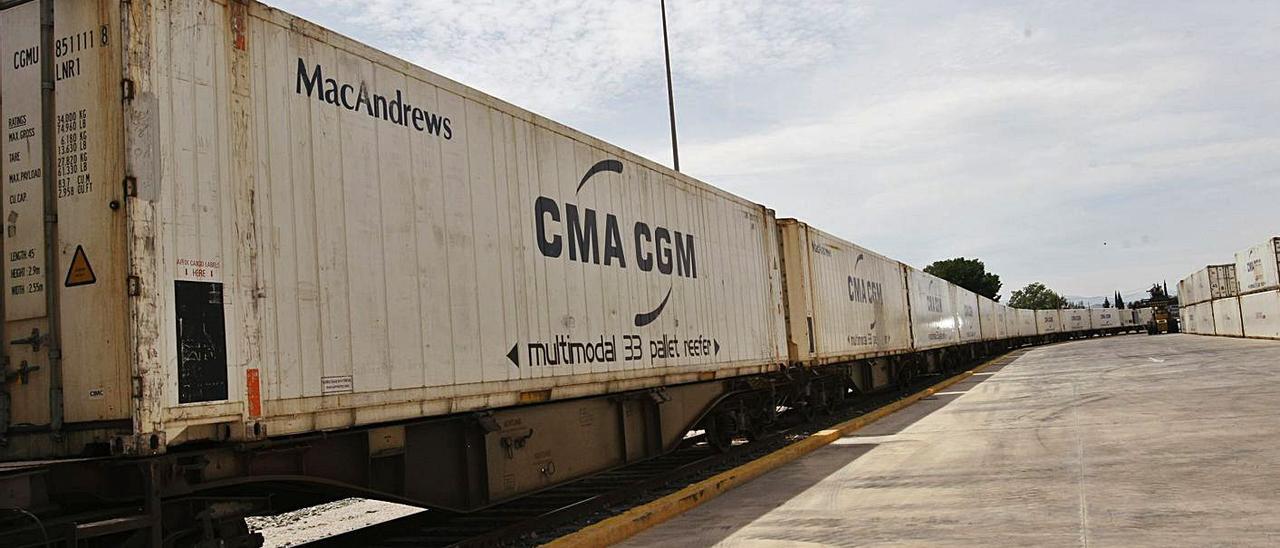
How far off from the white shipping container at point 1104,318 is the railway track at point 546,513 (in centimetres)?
8057

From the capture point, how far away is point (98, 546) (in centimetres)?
475

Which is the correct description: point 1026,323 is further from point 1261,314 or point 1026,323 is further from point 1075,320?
point 1261,314

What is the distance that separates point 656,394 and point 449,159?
14.0 feet

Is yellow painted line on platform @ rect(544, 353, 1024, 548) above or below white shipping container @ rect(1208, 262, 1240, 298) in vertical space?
below

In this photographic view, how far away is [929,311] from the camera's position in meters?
28.0

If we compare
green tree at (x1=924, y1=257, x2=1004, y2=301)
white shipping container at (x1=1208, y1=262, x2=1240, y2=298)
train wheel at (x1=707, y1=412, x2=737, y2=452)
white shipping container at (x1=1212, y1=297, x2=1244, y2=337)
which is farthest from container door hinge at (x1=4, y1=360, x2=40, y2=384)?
green tree at (x1=924, y1=257, x2=1004, y2=301)

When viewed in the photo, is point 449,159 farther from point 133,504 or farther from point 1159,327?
point 1159,327

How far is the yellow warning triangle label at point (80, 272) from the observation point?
4.86 m

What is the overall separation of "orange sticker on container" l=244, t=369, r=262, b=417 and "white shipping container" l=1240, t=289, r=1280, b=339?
42.7 meters

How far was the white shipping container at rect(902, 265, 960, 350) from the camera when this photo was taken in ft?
84.5

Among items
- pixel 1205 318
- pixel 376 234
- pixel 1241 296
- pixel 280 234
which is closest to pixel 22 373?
pixel 280 234

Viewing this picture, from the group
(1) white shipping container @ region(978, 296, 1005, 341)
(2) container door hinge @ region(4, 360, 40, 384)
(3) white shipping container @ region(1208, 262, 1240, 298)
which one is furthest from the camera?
(3) white shipping container @ region(1208, 262, 1240, 298)

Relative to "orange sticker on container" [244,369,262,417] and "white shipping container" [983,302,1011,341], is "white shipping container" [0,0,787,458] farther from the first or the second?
"white shipping container" [983,302,1011,341]

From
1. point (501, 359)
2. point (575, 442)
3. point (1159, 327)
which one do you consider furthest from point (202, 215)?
point (1159, 327)
